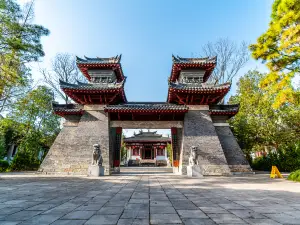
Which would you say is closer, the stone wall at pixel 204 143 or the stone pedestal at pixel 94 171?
the stone pedestal at pixel 94 171

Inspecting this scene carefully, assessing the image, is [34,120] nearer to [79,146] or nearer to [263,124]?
[79,146]

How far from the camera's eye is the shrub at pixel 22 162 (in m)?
15.9

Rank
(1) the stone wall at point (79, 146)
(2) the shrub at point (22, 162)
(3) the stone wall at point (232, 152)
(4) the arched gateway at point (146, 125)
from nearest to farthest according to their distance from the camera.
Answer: (1) the stone wall at point (79, 146)
(4) the arched gateway at point (146, 125)
(3) the stone wall at point (232, 152)
(2) the shrub at point (22, 162)

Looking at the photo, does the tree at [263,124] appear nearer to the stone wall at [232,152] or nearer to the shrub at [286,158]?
the shrub at [286,158]

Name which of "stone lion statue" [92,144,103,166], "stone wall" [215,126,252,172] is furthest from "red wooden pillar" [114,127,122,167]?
"stone wall" [215,126,252,172]

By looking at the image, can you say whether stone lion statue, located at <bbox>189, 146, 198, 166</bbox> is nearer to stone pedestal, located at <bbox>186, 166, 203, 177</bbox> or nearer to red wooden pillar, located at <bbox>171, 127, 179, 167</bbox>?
stone pedestal, located at <bbox>186, 166, 203, 177</bbox>

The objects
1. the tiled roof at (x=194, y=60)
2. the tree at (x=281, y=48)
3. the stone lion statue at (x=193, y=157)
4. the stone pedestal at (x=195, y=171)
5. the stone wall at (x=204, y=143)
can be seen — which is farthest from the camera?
the tiled roof at (x=194, y=60)

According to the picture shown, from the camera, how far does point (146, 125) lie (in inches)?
530

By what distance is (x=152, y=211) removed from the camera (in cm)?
318

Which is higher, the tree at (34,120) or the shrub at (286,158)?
the tree at (34,120)

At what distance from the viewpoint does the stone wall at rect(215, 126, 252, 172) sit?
1230 centimetres

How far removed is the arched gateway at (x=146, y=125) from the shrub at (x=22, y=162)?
22.1 feet

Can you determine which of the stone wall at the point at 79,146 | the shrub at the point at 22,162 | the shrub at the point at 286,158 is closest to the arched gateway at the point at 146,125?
the stone wall at the point at 79,146

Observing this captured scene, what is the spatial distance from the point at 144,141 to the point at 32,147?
53.5 ft
